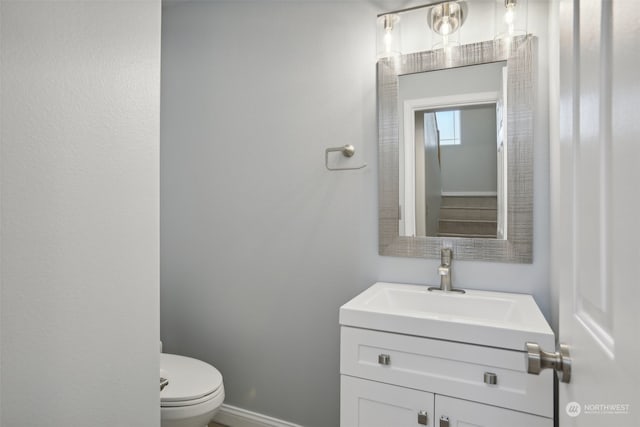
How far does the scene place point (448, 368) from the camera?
1.25 meters

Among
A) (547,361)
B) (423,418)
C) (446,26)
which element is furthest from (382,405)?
(446,26)

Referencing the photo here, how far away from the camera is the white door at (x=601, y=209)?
0.39m

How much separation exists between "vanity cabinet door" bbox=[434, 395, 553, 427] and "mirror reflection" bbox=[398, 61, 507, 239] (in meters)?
0.72

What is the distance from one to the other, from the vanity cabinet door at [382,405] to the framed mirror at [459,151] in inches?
25.6

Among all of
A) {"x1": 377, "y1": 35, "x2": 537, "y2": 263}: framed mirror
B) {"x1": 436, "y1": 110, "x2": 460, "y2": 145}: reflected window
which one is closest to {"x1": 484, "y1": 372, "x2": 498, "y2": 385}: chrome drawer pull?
{"x1": 377, "y1": 35, "x2": 537, "y2": 263}: framed mirror

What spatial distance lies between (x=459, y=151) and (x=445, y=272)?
545 millimetres

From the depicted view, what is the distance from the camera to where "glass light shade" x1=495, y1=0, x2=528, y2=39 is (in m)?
1.57

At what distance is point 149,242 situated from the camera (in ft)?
3.44

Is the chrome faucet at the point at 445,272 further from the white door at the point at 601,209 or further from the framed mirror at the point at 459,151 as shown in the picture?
the white door at the point at 601,209

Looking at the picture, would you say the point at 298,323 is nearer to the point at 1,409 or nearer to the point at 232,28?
the point at 1,409

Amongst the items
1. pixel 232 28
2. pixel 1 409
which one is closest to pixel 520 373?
pixel 1 409

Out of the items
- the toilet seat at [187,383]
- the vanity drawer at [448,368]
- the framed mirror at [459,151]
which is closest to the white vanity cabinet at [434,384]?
the vanity drawer at [448,368]

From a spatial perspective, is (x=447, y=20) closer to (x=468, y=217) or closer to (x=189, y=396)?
(x=468, y=217)

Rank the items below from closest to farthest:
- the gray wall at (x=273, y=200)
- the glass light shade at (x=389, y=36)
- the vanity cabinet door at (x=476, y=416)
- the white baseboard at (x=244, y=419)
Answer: the vanity cabinet door at (x=476, y=416) → the glass light shade at (x=389, y=36) → the gray wall at (x=273, y=200) → the white baseboard at (x=244, y=419)
